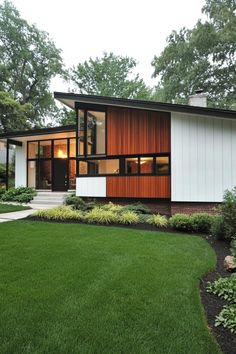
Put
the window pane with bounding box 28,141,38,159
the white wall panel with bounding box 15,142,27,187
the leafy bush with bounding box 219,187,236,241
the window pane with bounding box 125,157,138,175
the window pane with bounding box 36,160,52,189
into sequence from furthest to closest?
1. the window pane with bounding box 28,141,38,159
2. the white wall panel with bounding box 15,142,27,187
3. the window pane with bounding box 36,160,52,189
4. the window pane with bounding box 125,157,138,175
5. the leafy bush with bounding box 219,187,236,241

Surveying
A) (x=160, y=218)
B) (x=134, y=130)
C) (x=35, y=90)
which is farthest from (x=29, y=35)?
(x=160, y=218)

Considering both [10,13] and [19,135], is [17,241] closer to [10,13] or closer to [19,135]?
[19,135]

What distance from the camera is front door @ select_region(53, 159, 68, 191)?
16.7m

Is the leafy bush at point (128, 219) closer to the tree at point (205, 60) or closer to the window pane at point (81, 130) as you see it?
the window pane at point (81, 130)

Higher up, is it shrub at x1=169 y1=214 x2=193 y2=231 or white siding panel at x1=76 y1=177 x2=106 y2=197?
white siding panel at x1=76 y1=177 x2=106 y2=197

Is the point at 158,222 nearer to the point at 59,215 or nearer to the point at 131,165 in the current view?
the point at 59,215

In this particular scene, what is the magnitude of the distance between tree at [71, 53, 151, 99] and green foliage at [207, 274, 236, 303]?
29555 millimetres

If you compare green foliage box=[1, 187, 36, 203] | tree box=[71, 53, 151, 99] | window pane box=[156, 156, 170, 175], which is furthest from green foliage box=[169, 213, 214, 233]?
tree box=[71, 53, 151, 99]

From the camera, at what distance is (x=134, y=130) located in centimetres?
1112

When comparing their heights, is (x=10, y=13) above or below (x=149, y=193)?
above

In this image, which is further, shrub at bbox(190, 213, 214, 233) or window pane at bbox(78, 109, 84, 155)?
window pane at bbox(78, 109, 84, 155)

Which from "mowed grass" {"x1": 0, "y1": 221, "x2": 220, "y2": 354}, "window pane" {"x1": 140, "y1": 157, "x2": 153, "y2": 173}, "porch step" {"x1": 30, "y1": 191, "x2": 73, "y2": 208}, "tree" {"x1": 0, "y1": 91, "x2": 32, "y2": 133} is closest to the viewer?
"mowed grass" {"x1": 0, "y1": 221, "x2": 220, "y2": 354}

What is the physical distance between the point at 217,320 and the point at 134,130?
29.5 ft

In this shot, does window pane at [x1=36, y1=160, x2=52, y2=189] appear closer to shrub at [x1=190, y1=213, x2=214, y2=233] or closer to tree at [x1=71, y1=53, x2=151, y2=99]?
shrub at [x1=190, y1=213, x2=214, y2=233]
